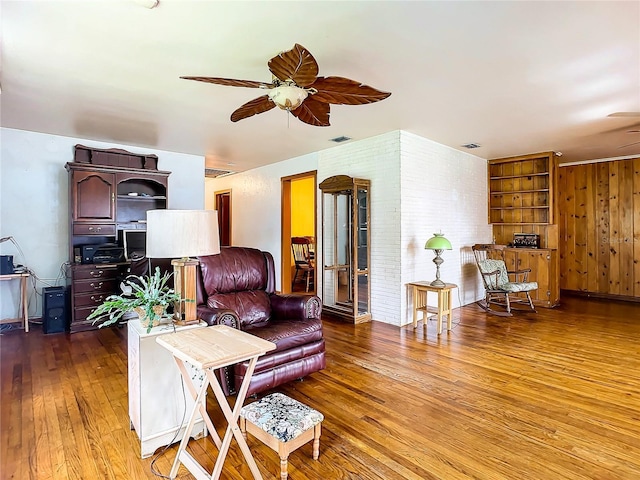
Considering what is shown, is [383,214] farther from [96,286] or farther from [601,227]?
[601,227]

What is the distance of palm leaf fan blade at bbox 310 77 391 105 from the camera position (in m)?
2.26

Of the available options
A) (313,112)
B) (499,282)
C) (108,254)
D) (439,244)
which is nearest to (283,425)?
(313,112)

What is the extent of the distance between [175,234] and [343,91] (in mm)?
1428

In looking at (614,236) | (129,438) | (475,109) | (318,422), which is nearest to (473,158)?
(475,109)

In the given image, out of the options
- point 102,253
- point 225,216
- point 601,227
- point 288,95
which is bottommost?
point 102,253

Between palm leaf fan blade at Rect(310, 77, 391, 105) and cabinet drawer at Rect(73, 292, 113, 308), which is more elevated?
palm leaf fan blade at Rect(310, 77, 391, 105)

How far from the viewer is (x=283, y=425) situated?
1.82 m

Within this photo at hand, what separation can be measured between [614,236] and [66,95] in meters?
8.44

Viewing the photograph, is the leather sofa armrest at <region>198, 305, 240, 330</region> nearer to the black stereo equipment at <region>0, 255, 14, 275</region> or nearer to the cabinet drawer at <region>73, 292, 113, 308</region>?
the cabinet drawer at <region>73, 292, 113, 308</region>

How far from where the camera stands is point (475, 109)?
374 centimetres

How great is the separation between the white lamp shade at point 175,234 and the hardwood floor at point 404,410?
3.79 feet

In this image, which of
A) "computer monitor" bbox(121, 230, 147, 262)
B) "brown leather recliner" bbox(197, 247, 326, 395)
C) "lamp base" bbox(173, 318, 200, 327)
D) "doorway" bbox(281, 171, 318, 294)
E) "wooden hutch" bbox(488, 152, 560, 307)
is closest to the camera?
"lamp base" bbox(173, 318, 200, 327)

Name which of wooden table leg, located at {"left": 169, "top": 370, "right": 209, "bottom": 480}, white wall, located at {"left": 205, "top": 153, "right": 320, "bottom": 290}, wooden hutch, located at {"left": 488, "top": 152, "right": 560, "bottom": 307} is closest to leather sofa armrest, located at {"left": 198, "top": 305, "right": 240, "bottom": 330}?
wooden table leg, located at {"left": 169, "top": 370, "right": 209, "bottom": 480}

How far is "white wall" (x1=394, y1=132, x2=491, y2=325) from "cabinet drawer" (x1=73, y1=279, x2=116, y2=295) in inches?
152
